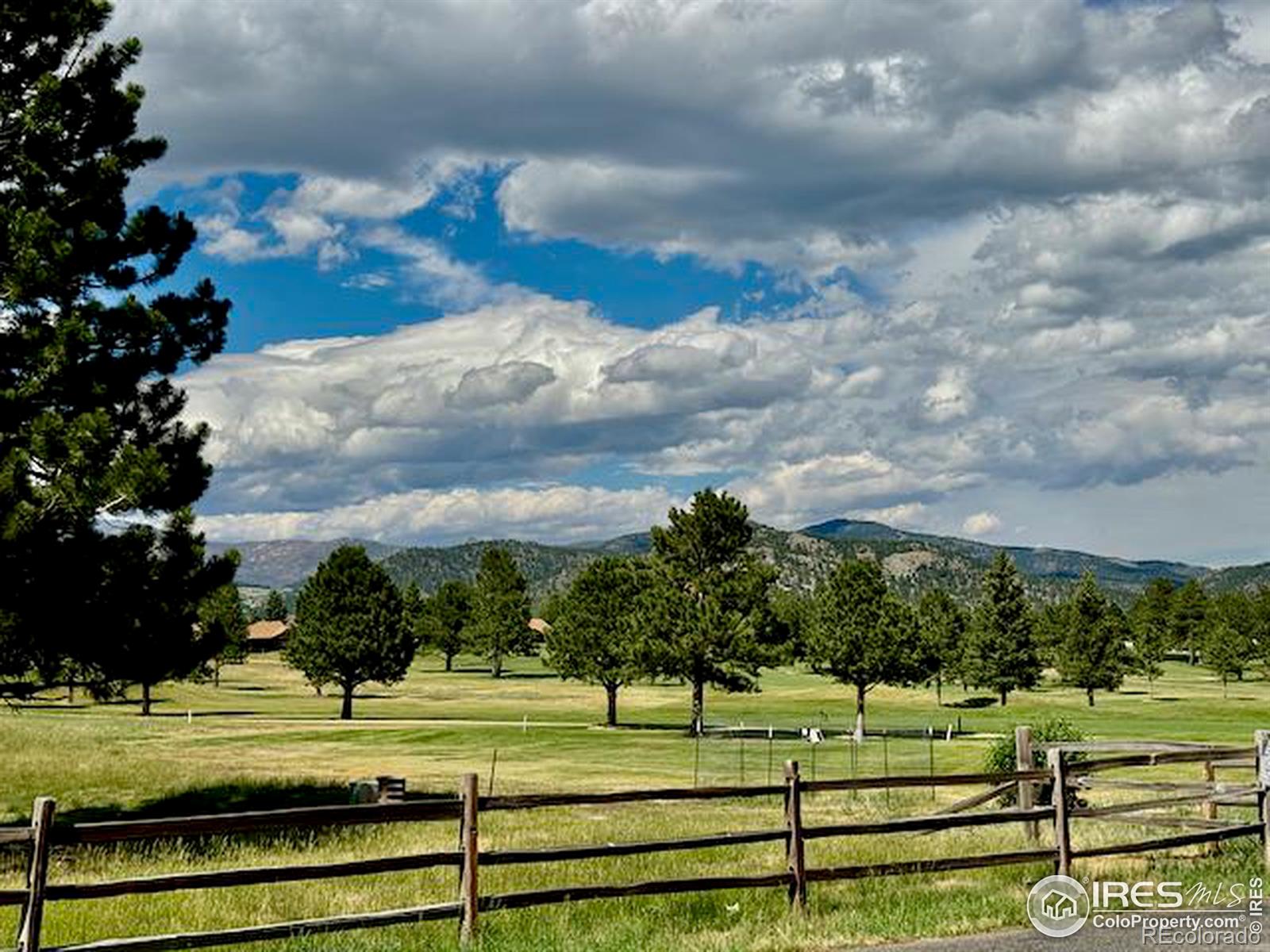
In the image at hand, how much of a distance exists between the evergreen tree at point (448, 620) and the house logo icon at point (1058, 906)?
13362 centimetres

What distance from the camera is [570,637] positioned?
78.8 metres

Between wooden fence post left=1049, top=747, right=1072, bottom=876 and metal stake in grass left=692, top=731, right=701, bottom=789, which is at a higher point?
wooden fence post left=1049, top=747, right=1072, bottom=876

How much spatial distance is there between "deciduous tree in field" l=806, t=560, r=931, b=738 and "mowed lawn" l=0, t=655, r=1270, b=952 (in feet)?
15.7

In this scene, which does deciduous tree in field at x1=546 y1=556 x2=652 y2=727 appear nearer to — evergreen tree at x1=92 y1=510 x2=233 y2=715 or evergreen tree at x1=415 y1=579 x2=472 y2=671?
evergreen tree at x1=92 y1=510 x2=233 y2=715

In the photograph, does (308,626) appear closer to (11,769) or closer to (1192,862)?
(11,769)

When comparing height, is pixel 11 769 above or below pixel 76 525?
below

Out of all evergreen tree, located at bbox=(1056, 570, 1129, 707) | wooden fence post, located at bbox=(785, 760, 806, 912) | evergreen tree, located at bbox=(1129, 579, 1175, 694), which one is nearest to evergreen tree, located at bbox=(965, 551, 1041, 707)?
evergreen tree, located at bbox=(1056, 570, 1129, 707)

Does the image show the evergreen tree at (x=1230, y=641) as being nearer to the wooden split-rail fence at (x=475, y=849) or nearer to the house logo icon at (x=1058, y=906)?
the wooden split-rail fence at (x=475, y=849)

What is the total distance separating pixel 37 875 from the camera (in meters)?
10.5

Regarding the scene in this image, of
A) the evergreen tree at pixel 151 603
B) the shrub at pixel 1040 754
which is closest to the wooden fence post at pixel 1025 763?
the shrub at pixel 1040 754

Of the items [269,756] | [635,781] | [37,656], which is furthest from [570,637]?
[37,656]

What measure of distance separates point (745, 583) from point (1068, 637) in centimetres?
3832

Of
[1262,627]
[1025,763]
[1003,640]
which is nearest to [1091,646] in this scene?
[1003,640]

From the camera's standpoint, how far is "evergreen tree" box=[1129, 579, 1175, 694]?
129875 millimetres
